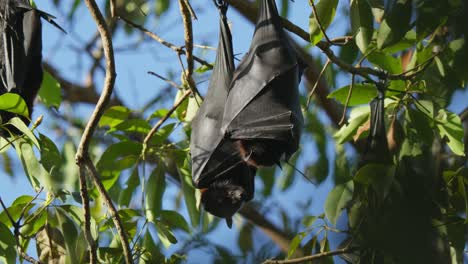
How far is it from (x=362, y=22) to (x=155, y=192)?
1.47 meters

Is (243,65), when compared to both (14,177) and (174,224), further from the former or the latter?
(14,177)

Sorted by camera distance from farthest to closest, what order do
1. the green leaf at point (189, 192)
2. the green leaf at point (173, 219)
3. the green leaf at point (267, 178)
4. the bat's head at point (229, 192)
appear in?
1. the green leaf at point (267, 178)
2. the bat's head at point (229, 192)
3. the green leaf at point (189, 192)
4. the green leaf at point (173, 219)

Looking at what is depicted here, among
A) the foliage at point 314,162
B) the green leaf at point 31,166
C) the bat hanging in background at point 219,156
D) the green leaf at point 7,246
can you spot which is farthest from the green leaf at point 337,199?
the green leaf at point 7,246

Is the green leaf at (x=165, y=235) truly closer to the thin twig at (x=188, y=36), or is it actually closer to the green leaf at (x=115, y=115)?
the thin twig at (x=188, y=36)

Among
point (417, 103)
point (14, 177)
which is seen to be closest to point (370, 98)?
point (417, 103)

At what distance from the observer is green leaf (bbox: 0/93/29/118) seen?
10.4ft

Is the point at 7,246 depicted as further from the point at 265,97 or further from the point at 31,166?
the point at 265,97

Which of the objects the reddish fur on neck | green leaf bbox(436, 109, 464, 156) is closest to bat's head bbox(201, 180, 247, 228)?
the reddish fur on neck

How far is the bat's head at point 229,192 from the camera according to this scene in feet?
13.8

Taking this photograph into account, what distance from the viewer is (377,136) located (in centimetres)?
373

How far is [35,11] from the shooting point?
4090mm

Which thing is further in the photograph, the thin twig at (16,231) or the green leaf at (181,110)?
the green leaf at (181,110)

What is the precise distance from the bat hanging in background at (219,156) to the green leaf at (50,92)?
694 mm

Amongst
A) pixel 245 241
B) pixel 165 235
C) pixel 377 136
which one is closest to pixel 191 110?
pixel 165 235
